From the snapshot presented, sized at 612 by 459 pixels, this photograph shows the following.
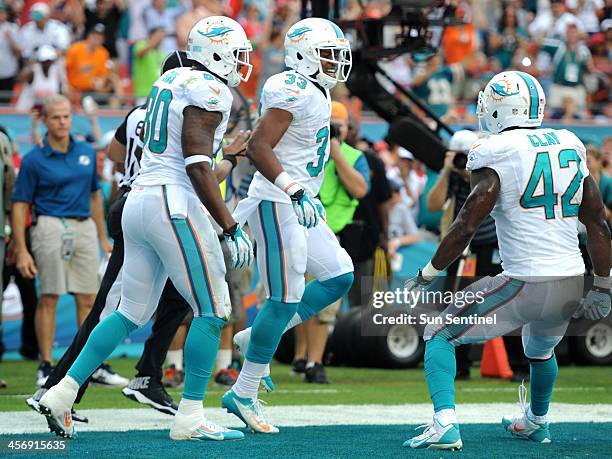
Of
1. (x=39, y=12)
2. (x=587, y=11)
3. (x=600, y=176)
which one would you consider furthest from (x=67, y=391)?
(x=587, y=11)

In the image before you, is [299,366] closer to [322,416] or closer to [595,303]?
[322,416]

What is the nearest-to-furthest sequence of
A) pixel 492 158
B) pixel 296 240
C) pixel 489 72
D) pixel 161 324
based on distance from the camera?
pixel 492 158 → pixel 296 240 → pixel 161 324 → pixel 489 72

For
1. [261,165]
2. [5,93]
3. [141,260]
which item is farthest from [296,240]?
[5,93]

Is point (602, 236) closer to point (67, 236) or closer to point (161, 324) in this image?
Result: point (161, 324)

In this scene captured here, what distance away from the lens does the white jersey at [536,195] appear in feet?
17.7

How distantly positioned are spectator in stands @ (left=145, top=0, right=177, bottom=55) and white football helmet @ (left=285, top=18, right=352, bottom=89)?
9.10m

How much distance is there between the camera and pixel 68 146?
8.74 meters

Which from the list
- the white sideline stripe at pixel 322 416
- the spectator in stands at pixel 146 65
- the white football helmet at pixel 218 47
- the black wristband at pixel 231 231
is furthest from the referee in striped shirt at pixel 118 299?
the spectator in stands at pixel 146 65

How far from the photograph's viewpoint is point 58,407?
545cm

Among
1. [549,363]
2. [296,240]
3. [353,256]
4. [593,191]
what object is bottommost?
[353,256]

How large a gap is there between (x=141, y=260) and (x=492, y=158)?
1.70 metres

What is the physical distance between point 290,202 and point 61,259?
10.4ft

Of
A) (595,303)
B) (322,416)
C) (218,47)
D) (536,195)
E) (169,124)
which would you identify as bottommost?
(322,416)

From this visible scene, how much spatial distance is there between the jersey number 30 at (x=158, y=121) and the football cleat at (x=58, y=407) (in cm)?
119
